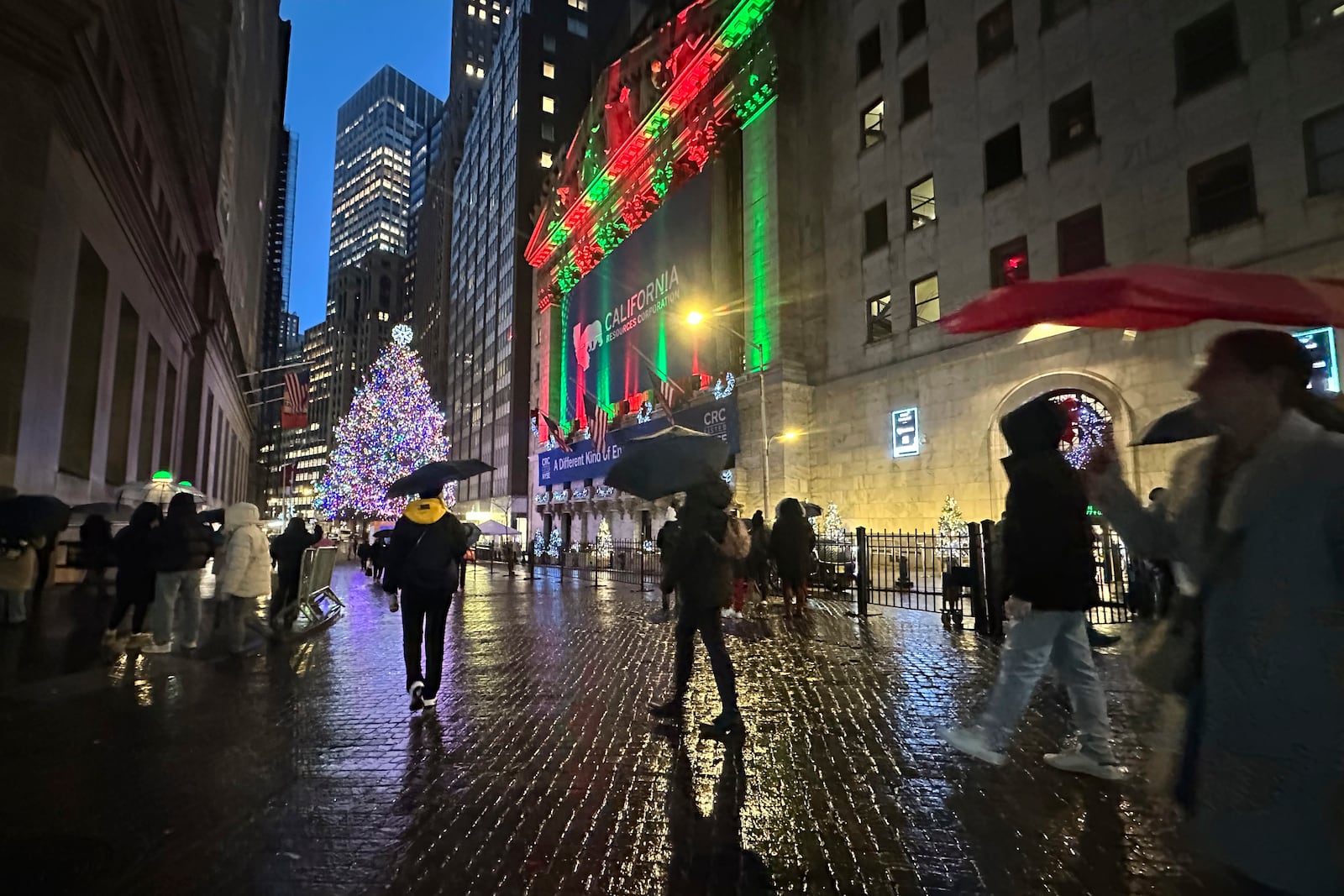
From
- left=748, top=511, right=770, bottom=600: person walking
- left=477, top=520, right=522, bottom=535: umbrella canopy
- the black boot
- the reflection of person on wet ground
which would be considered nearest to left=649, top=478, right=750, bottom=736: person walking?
the black boot

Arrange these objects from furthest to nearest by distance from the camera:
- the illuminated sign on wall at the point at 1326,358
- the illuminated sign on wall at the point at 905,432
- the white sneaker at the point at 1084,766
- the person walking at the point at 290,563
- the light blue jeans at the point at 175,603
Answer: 1. the illuminated sign on wall at the point at 905,432
2. the illuminated sign on wall at the point at 1326,358
3. the person walking at the point at 290,563
4. the light blue jeans at the point at 175,603
5. the white sneaker at the point at 1084,766

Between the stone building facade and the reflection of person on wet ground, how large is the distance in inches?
517

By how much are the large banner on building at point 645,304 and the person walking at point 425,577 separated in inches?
992

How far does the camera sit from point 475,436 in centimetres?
9069

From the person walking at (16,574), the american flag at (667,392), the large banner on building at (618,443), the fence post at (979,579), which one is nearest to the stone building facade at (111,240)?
the person walking at (16,574)

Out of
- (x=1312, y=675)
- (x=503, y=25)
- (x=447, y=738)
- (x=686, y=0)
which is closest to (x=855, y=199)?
(x=686, y=0)

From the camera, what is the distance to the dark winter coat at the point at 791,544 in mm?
11594

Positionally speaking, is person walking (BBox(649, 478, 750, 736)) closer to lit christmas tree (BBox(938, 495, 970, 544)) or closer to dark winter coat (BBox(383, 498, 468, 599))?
dark winter coat (BBox(383, 498, 468, 599))

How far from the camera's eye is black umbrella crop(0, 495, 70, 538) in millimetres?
9672

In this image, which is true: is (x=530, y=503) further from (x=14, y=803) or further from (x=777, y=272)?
(x=14, y=803)

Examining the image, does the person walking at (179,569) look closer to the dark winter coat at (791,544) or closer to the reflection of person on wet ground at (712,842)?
the reflection of person on wet ground at (712,842)

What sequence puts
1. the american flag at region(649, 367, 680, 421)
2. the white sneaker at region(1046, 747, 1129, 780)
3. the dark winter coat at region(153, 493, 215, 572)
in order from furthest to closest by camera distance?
the american flag at region(649, 367, 680, 421)
the dark winter coat at region(153, 493, 215, 572)
the white sneaker at region(1046, 747, 1129, 780)

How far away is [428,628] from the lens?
5.96m

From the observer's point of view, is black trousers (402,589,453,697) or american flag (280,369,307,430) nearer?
black trousers (402,589,453,697)
